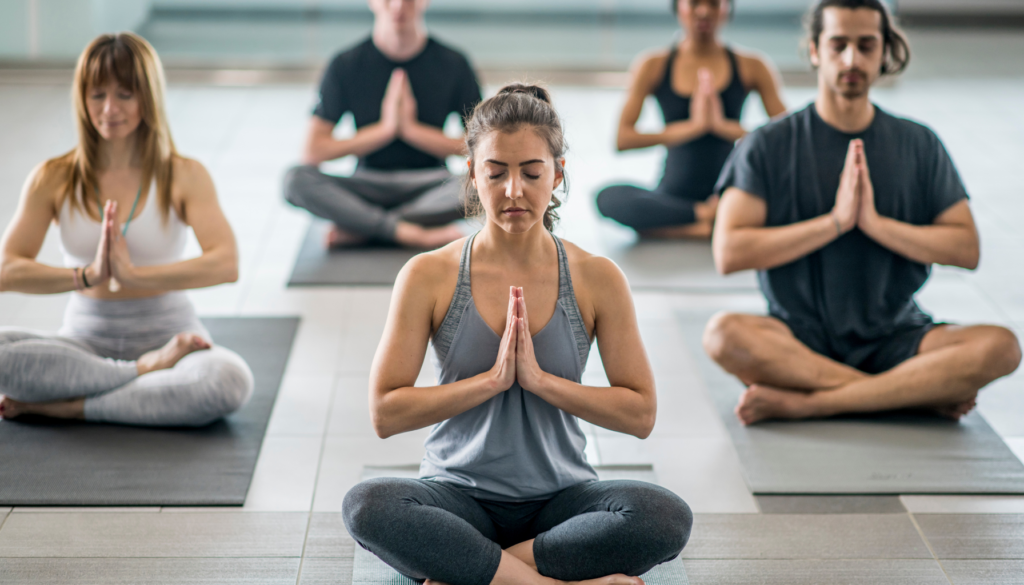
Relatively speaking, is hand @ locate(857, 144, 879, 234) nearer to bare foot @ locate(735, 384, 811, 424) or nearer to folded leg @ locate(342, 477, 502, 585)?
bare foot @ locate(735, 384, 811, 424)

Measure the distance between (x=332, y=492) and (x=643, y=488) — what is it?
2.65ft

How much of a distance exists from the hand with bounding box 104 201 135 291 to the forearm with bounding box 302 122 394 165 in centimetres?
136

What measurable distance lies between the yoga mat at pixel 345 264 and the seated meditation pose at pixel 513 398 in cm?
162

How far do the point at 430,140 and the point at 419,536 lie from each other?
7.20 ft

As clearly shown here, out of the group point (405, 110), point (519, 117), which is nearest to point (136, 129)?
point (519, 117)

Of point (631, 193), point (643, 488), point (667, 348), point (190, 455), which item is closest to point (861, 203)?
point (667, 348)

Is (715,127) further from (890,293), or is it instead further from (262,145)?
(262,145)

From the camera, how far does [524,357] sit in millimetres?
1724

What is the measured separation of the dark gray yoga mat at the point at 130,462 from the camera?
220 cm

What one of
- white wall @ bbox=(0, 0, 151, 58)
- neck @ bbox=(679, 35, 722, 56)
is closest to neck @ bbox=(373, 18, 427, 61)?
neck @ bbox=(679, 35, 722, 56)

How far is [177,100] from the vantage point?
5.86 metres

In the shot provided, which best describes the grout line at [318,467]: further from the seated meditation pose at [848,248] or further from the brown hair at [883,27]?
the brown hair at [883,27]

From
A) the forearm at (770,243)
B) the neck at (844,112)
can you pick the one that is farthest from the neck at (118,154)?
the neck at (844,112)

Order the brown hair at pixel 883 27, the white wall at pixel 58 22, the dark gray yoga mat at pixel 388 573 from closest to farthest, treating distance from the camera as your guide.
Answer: the dark gray yoga mat at pixel 388 573, the brown hair at pixel 883 27, the white wall at pixel 58 22
